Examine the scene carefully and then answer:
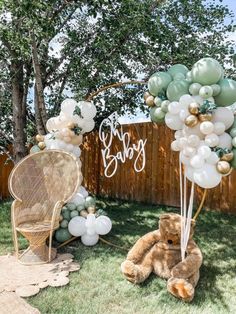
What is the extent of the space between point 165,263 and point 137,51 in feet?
11.2

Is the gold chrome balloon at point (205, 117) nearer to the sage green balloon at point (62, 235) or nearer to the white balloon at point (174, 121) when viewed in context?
the white balloon at point (174, 121)

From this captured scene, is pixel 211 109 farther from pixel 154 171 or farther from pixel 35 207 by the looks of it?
pixel 154 171

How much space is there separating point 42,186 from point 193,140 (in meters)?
2.05

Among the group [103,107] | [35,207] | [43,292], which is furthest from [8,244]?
[103,107]

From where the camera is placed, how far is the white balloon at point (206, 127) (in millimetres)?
2670

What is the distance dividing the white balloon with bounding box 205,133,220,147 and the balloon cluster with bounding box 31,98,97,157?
74.5 inches

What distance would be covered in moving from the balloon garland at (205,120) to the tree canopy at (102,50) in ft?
7.43

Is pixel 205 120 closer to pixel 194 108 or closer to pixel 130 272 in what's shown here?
pixel 194 108

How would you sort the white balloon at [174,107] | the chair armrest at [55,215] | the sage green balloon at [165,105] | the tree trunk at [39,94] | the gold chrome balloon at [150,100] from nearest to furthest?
1. the white balloon at [174,107]
2. the sage green balloon at [165,105]
3. the gold chrome balloon at [150,100]
4. the chair armrest at [55,215]
5. the tree trunk at [39,94]

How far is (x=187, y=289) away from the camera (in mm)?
2676

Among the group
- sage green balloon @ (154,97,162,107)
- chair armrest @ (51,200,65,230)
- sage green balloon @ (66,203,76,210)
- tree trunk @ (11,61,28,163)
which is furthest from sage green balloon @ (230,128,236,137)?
tree trunk @ (11,61,28,163)

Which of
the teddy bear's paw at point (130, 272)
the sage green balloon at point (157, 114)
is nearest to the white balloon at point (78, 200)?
the teddy bear's paw at point (130, 272)

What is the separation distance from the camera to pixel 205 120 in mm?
2697

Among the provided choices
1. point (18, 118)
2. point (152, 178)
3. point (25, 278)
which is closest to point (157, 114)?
point (25, 278)
